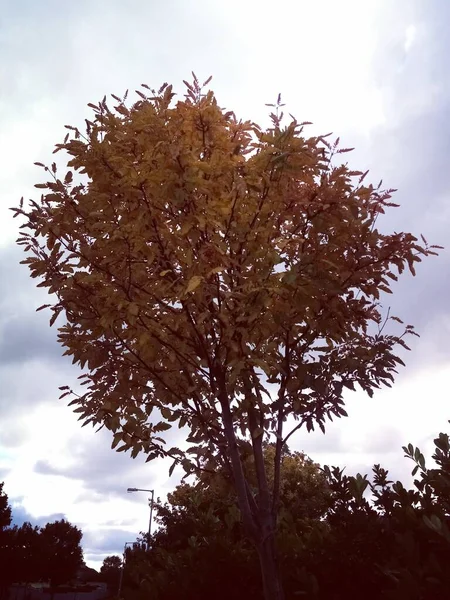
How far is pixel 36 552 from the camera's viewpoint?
64.2 meters

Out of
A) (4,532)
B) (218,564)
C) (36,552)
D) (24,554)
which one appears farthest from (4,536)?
(218,564)

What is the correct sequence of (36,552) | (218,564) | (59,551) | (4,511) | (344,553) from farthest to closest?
(59,551)
(36,552)
(4,511)
(218,564)
(344,553)

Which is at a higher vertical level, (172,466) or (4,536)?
(4,536)

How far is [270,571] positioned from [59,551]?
82976mm

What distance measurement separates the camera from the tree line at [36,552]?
53.8 metres

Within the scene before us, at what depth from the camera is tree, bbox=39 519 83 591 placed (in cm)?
6844

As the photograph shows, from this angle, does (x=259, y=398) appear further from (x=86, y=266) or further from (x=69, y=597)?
(x=69, y=597)

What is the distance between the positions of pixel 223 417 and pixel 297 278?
1.78m

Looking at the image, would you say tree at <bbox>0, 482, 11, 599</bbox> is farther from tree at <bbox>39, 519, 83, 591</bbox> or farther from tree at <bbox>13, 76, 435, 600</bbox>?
tree at <bbox>13, 76, 435, 600</bbox>

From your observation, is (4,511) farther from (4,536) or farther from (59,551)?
(59,551)

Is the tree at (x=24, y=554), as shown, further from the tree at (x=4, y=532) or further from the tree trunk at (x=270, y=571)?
the tree trunk at (x=270, y=571)

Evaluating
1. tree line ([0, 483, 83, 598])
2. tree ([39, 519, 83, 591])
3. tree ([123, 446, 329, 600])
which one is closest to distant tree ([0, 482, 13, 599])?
tree line ([0, 483, 83, 598])

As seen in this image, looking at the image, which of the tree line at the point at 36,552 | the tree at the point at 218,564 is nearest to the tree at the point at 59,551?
the tree line at the point at 36,552

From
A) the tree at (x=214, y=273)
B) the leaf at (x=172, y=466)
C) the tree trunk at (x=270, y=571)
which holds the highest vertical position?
the tree at (x=214, y=273)
